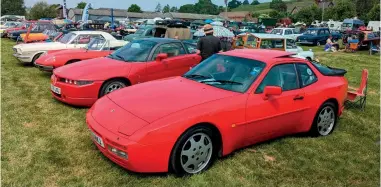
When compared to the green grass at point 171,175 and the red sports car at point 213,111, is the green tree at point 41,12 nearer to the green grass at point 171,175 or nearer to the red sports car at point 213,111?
the green grass at point 171,175

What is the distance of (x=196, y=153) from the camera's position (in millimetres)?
3809

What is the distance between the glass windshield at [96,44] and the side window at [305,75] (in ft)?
20.7

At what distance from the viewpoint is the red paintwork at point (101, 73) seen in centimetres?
632

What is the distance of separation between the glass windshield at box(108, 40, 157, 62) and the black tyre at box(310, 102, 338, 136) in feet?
12.0

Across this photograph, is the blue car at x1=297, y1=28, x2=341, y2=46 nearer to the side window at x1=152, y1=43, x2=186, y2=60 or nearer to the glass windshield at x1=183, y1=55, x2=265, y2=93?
the side window at x1=152, y1=43, x2=186, y2=60

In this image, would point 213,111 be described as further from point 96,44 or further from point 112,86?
point 96,44

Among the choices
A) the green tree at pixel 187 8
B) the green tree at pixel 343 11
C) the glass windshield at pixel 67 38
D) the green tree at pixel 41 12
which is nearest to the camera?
the glass windshield at pixel 67 38

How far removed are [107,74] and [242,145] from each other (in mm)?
3331

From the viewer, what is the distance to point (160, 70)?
7148mm

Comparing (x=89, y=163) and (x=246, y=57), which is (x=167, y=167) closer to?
(x=89, y=163)

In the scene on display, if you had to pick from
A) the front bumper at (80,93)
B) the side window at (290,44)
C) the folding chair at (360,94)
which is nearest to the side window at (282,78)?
the folding chair at (360,94)

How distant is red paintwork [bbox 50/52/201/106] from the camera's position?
632cm

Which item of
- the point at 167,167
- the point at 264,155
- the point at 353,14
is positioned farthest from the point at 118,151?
the point at 353,14

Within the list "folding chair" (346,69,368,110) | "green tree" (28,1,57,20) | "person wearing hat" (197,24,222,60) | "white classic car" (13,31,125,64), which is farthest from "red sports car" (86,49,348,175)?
"green tree" (28,1,57,20)
